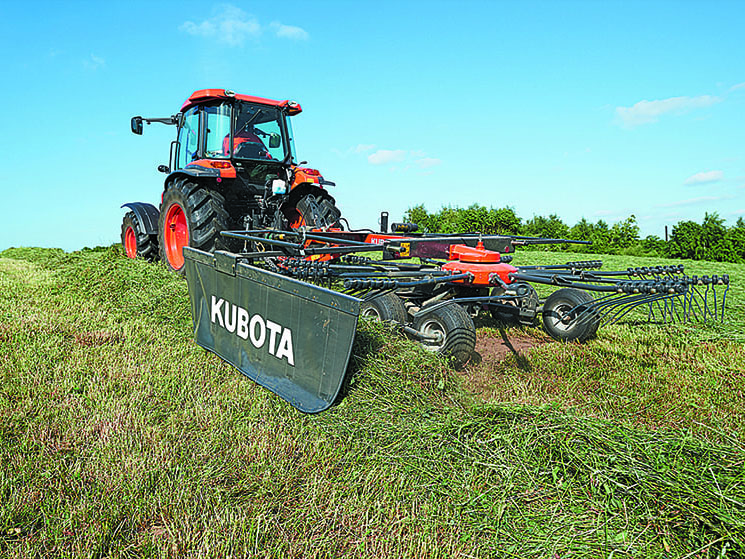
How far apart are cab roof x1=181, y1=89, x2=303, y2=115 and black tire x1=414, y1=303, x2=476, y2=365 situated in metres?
4.22

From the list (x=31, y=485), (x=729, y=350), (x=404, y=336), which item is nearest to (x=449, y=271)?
(x=404, y=336)

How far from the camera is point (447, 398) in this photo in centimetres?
302

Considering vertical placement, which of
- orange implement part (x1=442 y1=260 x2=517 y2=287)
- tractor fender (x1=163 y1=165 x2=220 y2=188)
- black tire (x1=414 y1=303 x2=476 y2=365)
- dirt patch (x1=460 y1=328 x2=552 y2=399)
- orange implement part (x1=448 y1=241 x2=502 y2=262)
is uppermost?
tractor fender (x1=163 y1=165 x2=220 y2=188)

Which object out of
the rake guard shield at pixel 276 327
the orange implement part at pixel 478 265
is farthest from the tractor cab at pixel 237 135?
the orange implement part at pixel 478 265

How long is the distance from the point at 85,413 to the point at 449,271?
8.59 ft

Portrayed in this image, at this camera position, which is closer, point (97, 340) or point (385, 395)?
point (385, 395)

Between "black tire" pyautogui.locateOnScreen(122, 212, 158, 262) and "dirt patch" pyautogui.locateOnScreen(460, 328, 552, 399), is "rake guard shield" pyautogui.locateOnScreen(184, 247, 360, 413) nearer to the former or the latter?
"dirt patch" pyautogui.locateOnScreen(460, 328, 552, 399)

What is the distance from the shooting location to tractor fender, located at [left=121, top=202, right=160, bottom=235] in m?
7.72

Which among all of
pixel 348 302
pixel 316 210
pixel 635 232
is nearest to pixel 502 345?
pixel 348 302

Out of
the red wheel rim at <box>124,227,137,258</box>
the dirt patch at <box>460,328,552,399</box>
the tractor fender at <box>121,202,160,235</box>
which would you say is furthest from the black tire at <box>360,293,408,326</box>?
the red wheel rim at <box>124,227,137,258</box>

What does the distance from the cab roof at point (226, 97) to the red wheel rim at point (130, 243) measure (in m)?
2.38

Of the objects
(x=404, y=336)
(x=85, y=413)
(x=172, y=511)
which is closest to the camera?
(x=172, y=511)

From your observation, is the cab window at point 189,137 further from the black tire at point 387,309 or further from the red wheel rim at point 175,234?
the black tire at point 387,309

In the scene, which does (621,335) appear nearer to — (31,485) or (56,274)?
(31,485)
